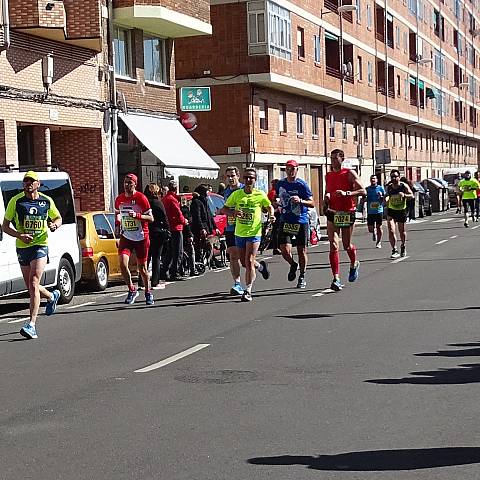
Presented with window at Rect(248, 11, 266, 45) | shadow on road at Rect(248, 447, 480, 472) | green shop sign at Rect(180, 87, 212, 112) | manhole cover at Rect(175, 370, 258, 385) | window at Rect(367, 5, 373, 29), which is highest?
window at Rect(367, 5, 373, 29)

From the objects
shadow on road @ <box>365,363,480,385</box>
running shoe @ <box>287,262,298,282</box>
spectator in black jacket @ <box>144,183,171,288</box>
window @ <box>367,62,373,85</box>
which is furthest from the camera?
window @ <box>367,62,373,85</box>

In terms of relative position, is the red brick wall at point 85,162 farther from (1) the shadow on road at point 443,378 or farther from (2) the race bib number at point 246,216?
(1) the shadow on road at point 443,378

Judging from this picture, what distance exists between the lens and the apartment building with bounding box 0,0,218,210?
2403cm

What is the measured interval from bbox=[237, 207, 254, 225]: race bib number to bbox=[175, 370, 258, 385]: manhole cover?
628cm

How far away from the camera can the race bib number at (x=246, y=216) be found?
1546cm

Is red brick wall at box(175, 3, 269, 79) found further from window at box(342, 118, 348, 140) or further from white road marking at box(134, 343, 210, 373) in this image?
white road marking at box(134, 343, 210, 373)

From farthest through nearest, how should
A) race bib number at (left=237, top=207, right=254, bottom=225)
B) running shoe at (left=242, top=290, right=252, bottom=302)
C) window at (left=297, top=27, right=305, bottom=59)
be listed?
window at (left=297, top=27, right=305, bottom=59) < race bib number at (left=237, top=207, right=254, bottom=225) < running shoe at (left=242, top=290, right=252, bottom=302)

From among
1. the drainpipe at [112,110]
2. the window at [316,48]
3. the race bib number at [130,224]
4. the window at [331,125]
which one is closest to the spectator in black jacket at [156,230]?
the race bib number at [130,224]

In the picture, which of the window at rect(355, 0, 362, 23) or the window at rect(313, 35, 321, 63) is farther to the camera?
the window at rect(355, 0, 362, 23)

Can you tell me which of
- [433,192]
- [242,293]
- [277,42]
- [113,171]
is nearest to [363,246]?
[113,171]

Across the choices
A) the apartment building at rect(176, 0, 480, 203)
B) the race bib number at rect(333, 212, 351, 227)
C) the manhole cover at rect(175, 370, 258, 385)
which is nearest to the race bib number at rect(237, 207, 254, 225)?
the race bib number at rect(333, 212, 351, 227)

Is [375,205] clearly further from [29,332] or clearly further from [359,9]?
[359,9]

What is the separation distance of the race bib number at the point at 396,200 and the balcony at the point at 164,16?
937 cm

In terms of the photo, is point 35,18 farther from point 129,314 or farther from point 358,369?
point 358,369
